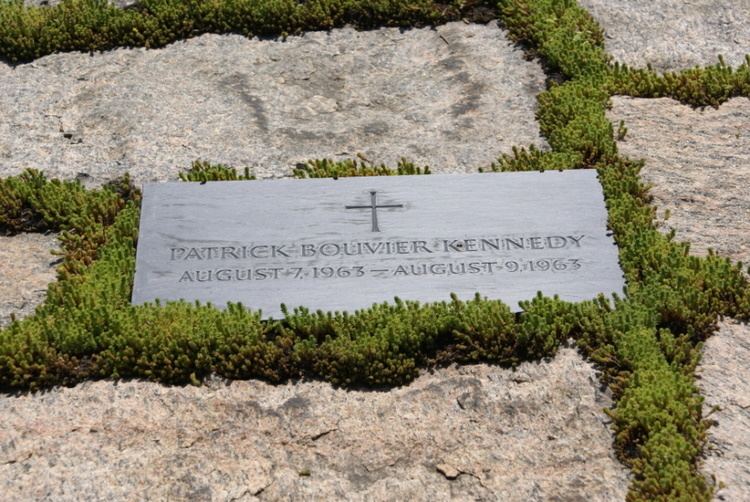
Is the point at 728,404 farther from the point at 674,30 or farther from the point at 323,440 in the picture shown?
the point at 674,30

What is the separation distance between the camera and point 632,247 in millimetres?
7270

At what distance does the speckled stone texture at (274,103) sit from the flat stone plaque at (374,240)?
0.58 metres

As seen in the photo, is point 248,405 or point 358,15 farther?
point 358,15

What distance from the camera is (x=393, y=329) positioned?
6.71 metres

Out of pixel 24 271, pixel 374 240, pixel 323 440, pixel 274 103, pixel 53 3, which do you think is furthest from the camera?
pixel 53 3

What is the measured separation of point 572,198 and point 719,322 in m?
1.26

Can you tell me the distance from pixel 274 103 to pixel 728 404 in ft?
13.3

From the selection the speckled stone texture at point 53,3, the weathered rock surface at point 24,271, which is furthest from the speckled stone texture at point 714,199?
the speckled stone texture at point 53,3

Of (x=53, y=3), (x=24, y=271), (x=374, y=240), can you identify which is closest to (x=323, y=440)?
(x=374, y=240)

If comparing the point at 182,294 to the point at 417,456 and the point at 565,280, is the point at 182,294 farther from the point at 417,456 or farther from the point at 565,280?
the point at 565,280

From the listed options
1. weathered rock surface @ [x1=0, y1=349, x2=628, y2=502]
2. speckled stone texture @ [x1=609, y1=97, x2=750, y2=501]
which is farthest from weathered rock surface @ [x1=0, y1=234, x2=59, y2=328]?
speckled stone texture @ [x1=609, y1=97, x2=750, y2=501]

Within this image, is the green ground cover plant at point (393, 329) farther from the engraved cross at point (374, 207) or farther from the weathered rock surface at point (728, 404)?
the engraved cross at point (374, 207)

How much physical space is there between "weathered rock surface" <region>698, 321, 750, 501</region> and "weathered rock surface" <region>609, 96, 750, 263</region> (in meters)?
0.76

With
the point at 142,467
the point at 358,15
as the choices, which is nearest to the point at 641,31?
the point at 358,15
